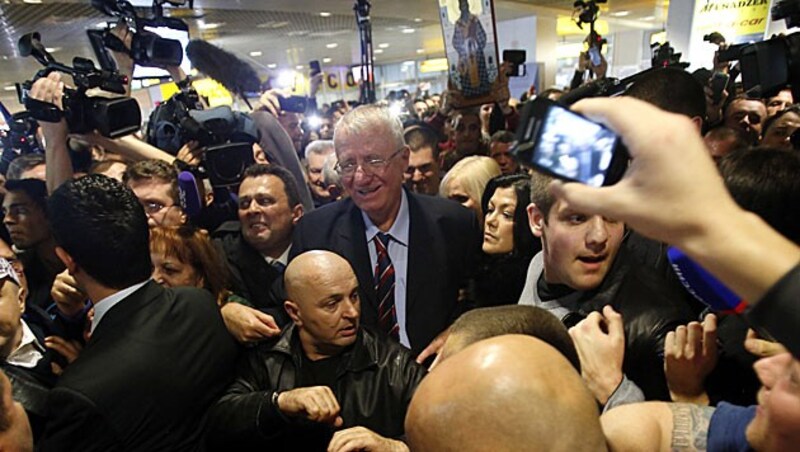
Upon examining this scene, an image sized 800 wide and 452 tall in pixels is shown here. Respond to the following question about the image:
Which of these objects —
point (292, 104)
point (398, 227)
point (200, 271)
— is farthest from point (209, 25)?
point (398, 227)

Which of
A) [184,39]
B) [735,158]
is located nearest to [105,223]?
[735,158]

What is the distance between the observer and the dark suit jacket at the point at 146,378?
130 centimetres

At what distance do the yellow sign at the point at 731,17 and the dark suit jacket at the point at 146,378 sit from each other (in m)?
6.51

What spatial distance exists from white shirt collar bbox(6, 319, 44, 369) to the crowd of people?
11mm

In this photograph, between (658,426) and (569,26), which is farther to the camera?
(569,26)

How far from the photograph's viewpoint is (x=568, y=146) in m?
0.65

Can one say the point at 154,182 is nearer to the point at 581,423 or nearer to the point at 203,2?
the point at 581,423

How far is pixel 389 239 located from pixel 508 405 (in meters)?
1.45

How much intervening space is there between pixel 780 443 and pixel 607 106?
494mm

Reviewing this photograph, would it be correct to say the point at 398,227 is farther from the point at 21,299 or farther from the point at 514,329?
the point at 21,299

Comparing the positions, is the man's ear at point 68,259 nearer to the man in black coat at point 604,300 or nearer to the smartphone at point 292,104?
the man in black coat at point 604,300

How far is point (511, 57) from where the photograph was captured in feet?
16.3

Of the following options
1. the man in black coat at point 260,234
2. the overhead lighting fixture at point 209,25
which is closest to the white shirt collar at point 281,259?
the man in black coat at point 260,234

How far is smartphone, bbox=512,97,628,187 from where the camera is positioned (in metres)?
0.62
